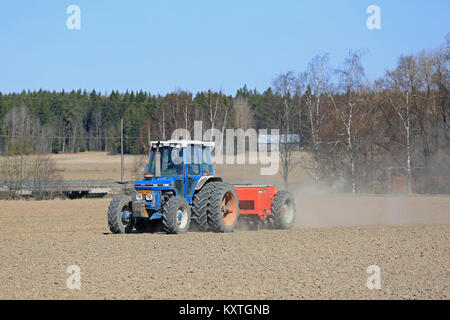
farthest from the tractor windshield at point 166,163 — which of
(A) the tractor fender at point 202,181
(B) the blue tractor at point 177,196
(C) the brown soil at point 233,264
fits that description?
(C) the brown soil at point 233,264

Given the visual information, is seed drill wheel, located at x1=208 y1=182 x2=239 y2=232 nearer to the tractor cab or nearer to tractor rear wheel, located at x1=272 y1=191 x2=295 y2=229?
the tractor cab

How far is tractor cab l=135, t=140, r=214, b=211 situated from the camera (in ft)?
50.9

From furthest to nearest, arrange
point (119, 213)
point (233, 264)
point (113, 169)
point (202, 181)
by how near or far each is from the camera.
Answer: point (113, 169), point (202, 181), point (119, 213), point (233, 264)

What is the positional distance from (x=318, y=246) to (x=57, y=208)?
62.2ft

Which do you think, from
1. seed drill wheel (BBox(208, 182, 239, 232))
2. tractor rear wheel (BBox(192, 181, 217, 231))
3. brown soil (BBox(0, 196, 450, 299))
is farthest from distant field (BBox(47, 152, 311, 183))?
brown soil (BBox(0, 196, 450, 299))

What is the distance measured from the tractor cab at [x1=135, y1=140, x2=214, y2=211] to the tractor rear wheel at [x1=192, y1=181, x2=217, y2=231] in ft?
0.72

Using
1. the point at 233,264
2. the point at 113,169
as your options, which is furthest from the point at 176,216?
the point at 113,169

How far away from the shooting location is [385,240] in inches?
593

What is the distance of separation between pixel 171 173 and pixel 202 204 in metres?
1.16

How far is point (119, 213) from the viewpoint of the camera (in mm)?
15664

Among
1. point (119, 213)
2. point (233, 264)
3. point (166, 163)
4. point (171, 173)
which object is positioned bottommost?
point (233, 264)

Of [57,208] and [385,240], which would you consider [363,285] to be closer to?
[385,240]

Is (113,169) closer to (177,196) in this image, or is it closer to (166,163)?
(166,163)

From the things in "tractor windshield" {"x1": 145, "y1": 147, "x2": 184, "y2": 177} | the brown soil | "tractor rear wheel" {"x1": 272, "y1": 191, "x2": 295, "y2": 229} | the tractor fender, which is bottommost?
the brown soil
